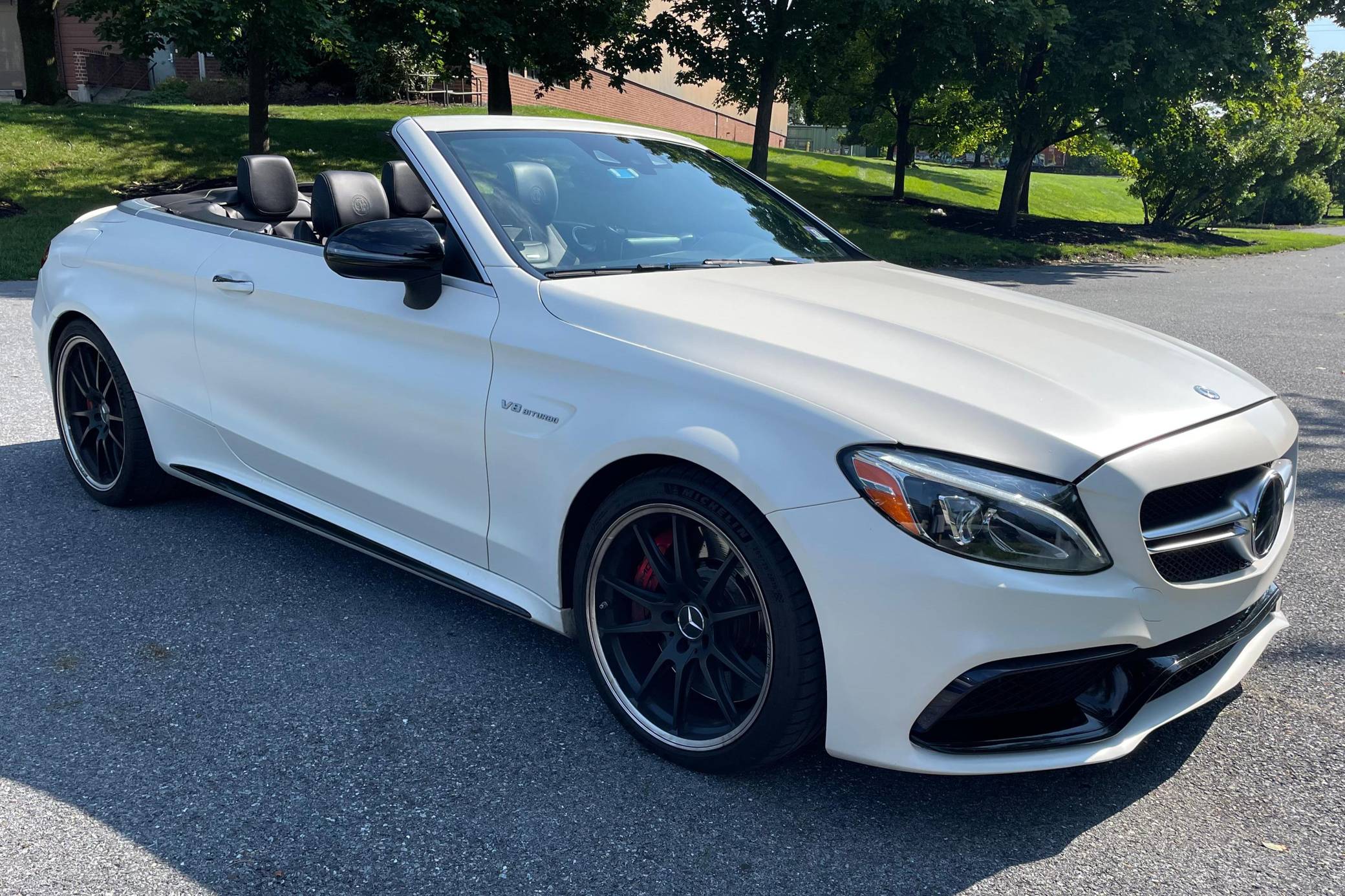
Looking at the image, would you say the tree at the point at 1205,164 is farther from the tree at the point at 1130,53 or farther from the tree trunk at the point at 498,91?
the tree trunk at the point at 498,91

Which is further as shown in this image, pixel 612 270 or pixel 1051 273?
pixel 1051 273

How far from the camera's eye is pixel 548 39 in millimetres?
20266

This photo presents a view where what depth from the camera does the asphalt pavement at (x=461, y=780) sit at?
8.13 ft

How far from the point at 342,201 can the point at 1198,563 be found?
9.57ft

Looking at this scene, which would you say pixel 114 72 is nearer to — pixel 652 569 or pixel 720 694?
pixel 652 569

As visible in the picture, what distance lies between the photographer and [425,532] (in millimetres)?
3418

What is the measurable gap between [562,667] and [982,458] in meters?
1.61

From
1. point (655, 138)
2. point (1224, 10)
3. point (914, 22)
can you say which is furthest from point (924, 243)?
point (655, 138)

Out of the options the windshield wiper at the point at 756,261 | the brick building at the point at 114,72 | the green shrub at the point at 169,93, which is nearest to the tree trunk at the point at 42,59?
the green shrub at the point at 169,93

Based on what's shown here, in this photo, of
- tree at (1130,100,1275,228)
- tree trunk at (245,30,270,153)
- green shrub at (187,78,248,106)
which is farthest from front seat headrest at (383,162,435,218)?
green shrub at (187,78,248,106)

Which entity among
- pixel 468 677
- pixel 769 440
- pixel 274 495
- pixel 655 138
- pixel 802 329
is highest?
pixel 655 138

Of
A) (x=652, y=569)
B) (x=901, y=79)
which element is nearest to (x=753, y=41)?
(x=901, y=79)

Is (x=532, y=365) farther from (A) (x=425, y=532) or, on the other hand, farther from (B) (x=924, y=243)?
(B) (x=924, y=243)

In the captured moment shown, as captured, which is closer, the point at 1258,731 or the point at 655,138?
Result: the point at 1258,731
